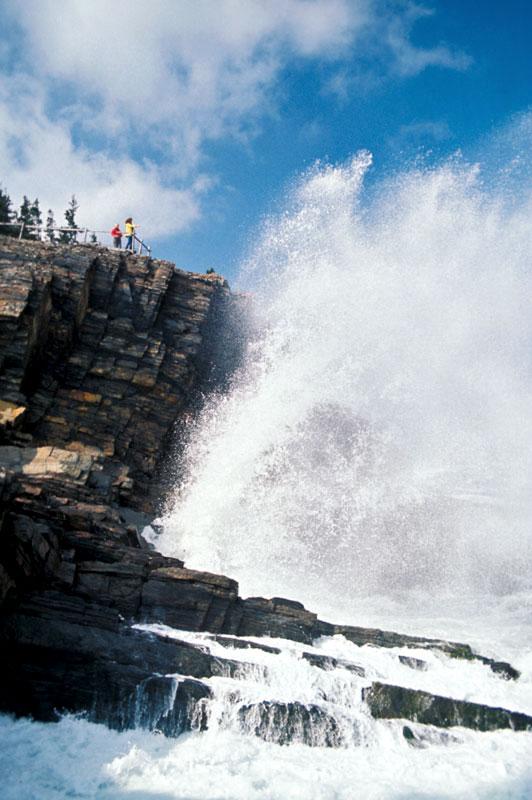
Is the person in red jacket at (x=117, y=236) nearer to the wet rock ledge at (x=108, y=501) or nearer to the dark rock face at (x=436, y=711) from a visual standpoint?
the wet rock ledge at (x=108, y=501)

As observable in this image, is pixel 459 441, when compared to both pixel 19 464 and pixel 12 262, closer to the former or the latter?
pixel 19 464

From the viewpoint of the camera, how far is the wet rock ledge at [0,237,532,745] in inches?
356

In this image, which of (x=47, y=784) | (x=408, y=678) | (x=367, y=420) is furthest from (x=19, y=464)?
(x=367, y=420)

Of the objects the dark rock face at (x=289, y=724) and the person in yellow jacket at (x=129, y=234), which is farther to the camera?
the person in yellow jacket at (x=129, y=234)

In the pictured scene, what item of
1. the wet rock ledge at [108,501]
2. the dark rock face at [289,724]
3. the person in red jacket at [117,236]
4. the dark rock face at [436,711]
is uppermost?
the person in red jacket at [117,236]

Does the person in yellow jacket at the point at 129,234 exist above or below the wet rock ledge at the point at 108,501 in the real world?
above

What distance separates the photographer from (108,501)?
16.4m

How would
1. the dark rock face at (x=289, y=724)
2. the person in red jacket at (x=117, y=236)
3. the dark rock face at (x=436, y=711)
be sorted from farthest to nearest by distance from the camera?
the person in red jacket at (x=117, y=236)
the dark rock face at (x=436, y=711)
the dark rock face at (x=289, y=724)

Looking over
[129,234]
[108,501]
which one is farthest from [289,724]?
[129,234]

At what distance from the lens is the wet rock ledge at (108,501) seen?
9.05 meters

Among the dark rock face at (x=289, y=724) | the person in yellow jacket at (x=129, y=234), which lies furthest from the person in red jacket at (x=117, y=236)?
the dark rock face at (x=289, y=724)

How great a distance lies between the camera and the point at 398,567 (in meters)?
18.1

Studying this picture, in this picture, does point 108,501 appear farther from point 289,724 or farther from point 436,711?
point 436,711

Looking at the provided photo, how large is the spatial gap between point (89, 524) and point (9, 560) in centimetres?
264
